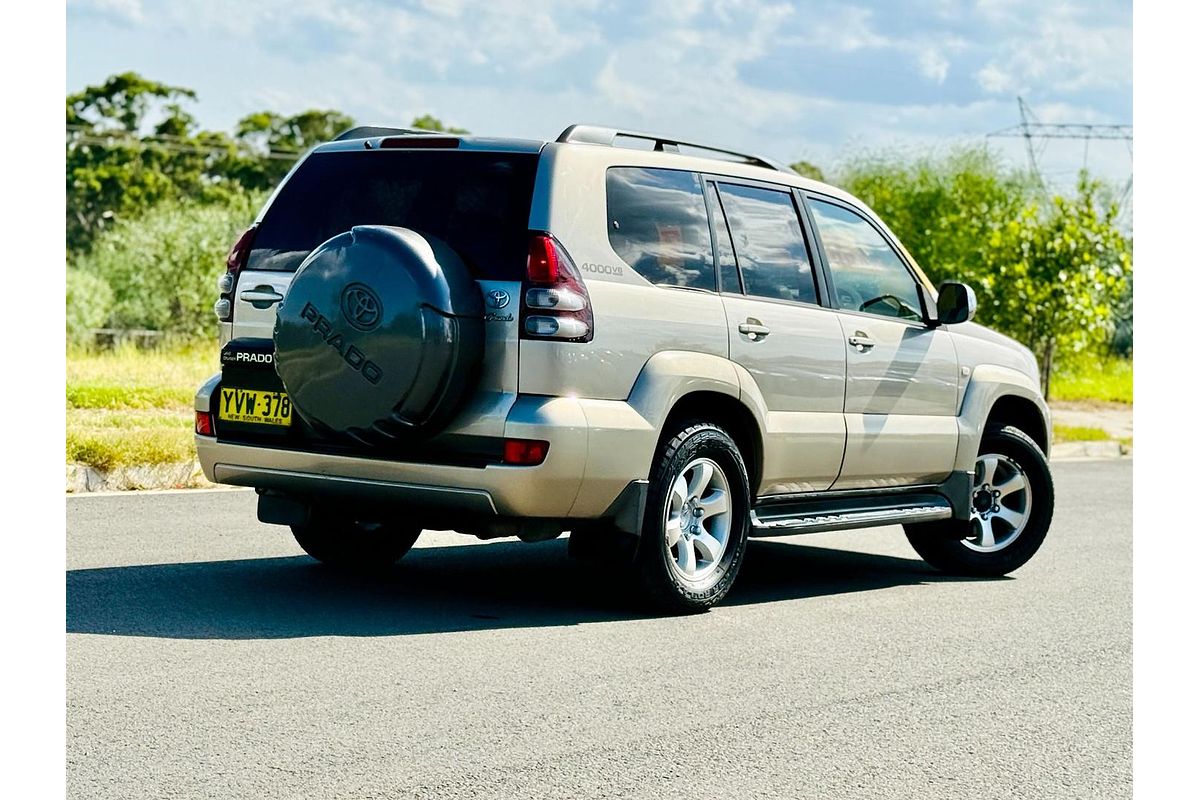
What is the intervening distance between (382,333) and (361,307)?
147 mm

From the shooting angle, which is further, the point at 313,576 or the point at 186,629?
the point at 313,576

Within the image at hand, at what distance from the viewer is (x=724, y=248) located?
295 inches

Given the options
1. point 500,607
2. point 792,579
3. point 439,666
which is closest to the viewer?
point 439,666

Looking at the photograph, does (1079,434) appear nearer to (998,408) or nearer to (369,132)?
(998,408)

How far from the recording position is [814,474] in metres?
7.91

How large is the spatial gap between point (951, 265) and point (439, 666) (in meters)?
20.3

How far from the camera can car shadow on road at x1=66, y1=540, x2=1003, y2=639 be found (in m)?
6.56

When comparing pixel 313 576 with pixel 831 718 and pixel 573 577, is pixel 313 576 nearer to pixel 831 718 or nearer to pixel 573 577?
pixel 573 577

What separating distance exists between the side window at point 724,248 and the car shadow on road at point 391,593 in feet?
4.88

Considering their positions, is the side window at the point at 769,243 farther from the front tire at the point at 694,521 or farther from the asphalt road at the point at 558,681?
the asphalt road at the point at 558,681

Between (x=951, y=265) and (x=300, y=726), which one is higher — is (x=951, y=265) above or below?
above

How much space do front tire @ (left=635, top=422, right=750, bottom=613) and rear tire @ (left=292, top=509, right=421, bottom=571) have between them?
1.49 m

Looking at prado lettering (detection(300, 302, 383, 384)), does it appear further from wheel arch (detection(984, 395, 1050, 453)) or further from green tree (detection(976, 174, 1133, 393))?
green tree (detection(976, 174, 1133, 393))
